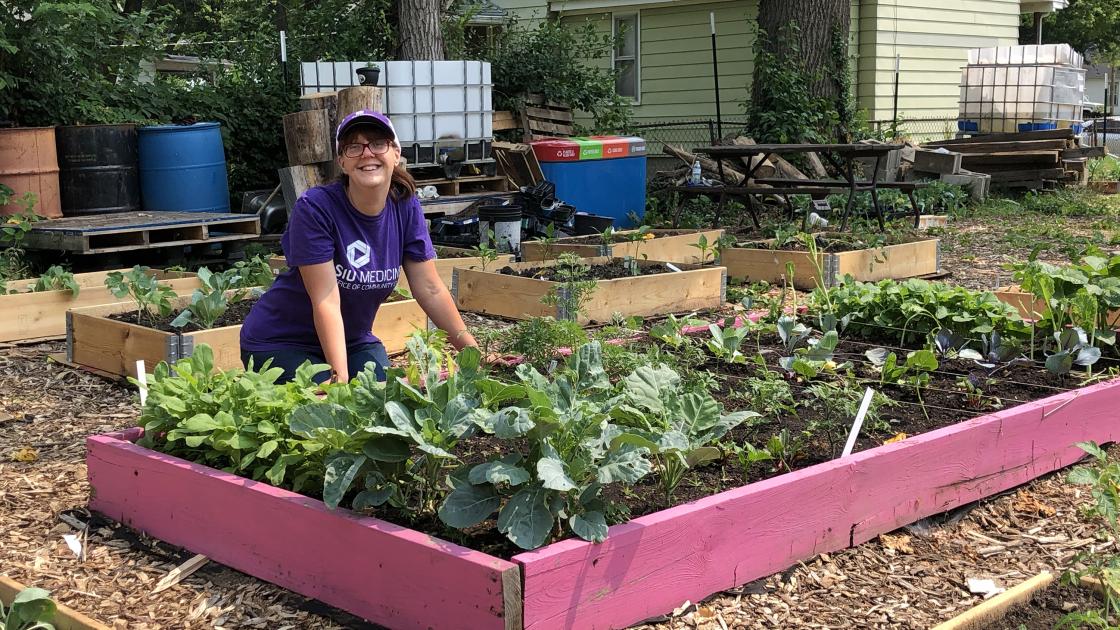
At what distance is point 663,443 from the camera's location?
9.17 feet

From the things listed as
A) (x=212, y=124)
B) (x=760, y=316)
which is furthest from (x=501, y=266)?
(x=212, y=124)

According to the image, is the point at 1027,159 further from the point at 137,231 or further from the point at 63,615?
the point at 63,615

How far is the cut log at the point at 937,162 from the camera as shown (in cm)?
1428

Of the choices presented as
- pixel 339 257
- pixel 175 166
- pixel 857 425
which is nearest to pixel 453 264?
pixel 175 166

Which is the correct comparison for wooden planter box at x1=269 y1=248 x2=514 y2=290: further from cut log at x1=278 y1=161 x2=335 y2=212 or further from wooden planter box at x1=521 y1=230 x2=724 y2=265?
wooden planter box at x1=521 y1=230 x2=724 y2=265

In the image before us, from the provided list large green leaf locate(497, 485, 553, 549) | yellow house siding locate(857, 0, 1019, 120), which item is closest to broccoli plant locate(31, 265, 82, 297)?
large green leaf locate(497, 485, 553, 549)

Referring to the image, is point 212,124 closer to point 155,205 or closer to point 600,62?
point 155,205

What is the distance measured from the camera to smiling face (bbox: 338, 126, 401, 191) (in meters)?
3.82

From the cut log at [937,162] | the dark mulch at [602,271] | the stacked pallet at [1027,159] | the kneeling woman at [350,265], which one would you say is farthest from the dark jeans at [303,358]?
the stacked pallet at [1027,159]

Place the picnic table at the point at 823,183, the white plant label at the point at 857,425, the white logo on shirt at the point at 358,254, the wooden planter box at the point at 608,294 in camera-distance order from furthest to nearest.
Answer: the picnic table at the point at 823,183, the wooden planter box at the point at 608,294, the white logo on shirt at the point at 358,254, the white plant label at the point at 857,425

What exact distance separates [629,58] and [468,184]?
9380mm

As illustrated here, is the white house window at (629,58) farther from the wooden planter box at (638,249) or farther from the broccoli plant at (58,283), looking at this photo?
the broccoli plant at (58,283)

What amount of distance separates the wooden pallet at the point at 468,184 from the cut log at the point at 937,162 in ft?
19.9

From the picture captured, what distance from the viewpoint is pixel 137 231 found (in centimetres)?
836
